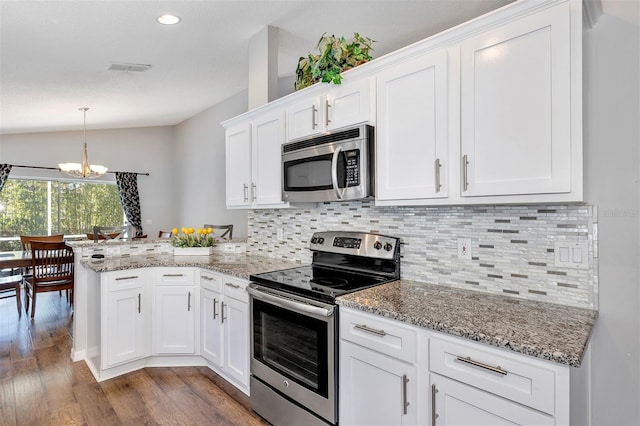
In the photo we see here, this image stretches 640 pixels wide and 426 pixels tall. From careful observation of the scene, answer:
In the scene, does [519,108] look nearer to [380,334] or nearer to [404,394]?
[380,334]

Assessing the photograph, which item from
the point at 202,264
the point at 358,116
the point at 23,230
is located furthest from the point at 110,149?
the point at 358,116

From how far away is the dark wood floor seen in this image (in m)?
2.26

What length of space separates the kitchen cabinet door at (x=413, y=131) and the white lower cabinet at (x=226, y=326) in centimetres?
121

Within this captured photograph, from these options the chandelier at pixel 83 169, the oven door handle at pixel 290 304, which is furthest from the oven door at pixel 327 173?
the chandelier at pixel 83 169

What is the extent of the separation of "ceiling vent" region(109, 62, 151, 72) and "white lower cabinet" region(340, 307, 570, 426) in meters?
3.39

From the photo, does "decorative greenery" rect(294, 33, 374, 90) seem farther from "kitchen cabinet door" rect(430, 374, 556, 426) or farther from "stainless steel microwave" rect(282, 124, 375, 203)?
"kitchen cabinet door" rect(430, 374, 556, 426)

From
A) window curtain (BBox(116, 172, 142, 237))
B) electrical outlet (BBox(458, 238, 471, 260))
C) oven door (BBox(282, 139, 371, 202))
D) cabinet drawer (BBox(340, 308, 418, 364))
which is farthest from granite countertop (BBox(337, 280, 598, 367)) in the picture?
window curtain (BBox(116, 172, 142, 237))

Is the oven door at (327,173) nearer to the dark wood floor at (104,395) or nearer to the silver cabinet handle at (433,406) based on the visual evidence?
the silver cabinet handle at (433,406)

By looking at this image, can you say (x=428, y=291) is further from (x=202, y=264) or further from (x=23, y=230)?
(x=23, y=230)

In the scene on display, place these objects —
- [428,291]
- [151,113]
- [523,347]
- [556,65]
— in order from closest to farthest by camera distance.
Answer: [523,347] < [556,65] < [428,291] < [151,113]

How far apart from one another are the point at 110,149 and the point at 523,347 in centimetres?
765

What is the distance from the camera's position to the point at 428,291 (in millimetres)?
1924

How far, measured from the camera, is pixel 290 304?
78.8 inches

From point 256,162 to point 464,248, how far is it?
5.59 ft
